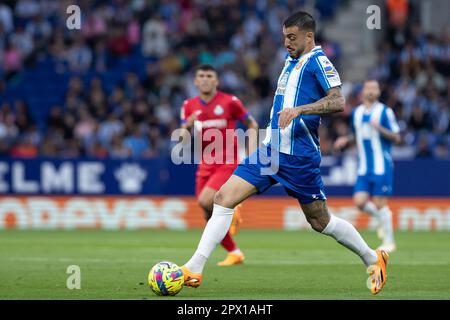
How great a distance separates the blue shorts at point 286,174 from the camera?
994cm

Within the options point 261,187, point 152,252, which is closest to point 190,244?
point 152,252

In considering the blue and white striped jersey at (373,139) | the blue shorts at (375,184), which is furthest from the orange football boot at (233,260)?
the blue and white striped jersey at (373,139)

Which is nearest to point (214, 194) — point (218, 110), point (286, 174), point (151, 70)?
point (218, 110)

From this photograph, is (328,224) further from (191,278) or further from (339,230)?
(191,278)

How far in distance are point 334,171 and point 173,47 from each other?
7.07 m

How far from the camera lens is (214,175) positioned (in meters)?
13.7

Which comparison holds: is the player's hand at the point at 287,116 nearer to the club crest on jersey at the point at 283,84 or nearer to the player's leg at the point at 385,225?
the club crest on jersey at the point at 283,84

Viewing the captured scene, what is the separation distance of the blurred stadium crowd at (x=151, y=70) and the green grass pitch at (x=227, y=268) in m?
4.41

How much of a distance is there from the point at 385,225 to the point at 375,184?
2.43ft

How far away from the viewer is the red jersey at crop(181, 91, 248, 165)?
13.9 meters

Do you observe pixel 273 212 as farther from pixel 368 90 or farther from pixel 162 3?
pixel 162 3

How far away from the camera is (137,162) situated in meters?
22.6

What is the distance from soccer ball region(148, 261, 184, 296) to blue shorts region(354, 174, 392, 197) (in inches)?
302

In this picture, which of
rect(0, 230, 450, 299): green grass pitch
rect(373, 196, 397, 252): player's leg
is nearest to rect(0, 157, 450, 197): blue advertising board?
rect(0, 230, 450, 299): green grass pitch
